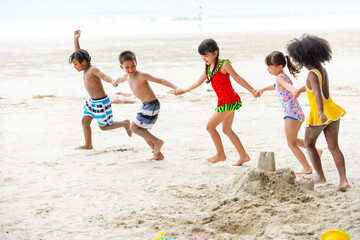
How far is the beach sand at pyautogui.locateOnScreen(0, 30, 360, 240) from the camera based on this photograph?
Answer: 11.7 ft

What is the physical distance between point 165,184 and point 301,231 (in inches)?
65.9

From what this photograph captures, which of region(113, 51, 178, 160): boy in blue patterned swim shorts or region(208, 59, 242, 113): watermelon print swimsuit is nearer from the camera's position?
region(208, 59, 242, 113): watermelon print swimsuit

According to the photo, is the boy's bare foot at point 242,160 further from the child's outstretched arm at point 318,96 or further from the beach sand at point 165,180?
the child's outstretched arm at point 318,96

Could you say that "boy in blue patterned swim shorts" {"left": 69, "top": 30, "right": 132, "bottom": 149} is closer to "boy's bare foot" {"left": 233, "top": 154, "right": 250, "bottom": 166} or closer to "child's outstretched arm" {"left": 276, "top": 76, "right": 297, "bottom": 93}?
"boy's bare foot" {"left": 233, "top": 154, "right": 250, "bottom": 166}

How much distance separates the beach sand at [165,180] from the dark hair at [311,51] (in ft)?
3.33

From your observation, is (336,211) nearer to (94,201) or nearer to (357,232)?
(357,232)

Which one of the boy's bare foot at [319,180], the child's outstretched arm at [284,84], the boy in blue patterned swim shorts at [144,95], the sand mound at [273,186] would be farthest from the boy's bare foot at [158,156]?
the boy's bare foot at [319,180]

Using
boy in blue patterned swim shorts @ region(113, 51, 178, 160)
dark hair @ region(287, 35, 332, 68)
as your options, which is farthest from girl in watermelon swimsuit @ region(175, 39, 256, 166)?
dark hair @ region(287, 35, 332, 68)

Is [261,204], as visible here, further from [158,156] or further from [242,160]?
[158,156]

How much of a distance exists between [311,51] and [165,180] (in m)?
1.94

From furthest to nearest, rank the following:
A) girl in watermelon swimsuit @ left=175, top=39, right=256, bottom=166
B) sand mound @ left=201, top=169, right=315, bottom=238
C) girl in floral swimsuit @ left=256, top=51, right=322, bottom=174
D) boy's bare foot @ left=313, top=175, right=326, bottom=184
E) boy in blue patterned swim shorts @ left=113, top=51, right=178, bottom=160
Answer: boy in blue patterned swim shorts @ left=113, top=51, right=178, bottom=160
girl in watermelon swimsuit @ left=175, top=39, right=256, bottom=166
girl in floral swimsuit @ left=256, top=51, right=322, bottom=174
boy's bare foot @ left=313, top=175, right=326, bottom=184
sand mound @ left=201, top=169, right=315, bottom=238

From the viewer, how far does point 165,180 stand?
4.79 m

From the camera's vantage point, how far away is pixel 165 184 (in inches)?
183

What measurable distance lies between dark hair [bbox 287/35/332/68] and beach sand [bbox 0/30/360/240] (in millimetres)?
1014
